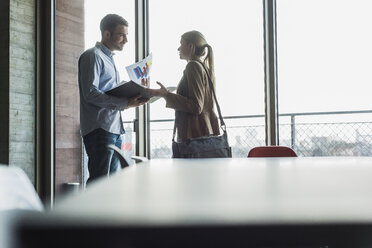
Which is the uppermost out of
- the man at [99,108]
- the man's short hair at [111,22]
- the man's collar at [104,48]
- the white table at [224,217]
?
the man's short hair at [111,22]

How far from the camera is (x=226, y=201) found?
0.35m

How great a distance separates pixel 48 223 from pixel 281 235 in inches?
6.3

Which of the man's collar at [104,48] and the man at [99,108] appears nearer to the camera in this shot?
the man at [99,108]

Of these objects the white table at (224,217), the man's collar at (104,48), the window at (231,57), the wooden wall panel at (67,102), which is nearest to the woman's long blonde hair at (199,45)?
the man's collar at (104,48)

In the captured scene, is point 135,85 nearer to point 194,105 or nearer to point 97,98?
point 97,98

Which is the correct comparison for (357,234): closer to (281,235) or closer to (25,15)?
(281,235)

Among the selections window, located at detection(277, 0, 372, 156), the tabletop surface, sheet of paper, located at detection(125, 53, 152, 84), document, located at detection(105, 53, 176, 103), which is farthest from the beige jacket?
the tabletop surface

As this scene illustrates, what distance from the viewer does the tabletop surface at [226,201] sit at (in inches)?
11.2

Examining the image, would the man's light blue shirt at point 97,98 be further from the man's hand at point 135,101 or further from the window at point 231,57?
the window at point 231,57

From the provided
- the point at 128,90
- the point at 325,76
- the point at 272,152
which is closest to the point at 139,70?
the point at 128,90

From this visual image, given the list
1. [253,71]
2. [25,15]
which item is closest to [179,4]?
[253,71]

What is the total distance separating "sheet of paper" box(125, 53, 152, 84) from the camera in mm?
2764

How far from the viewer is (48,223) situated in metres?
0.28

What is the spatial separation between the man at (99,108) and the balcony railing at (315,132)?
104cm
